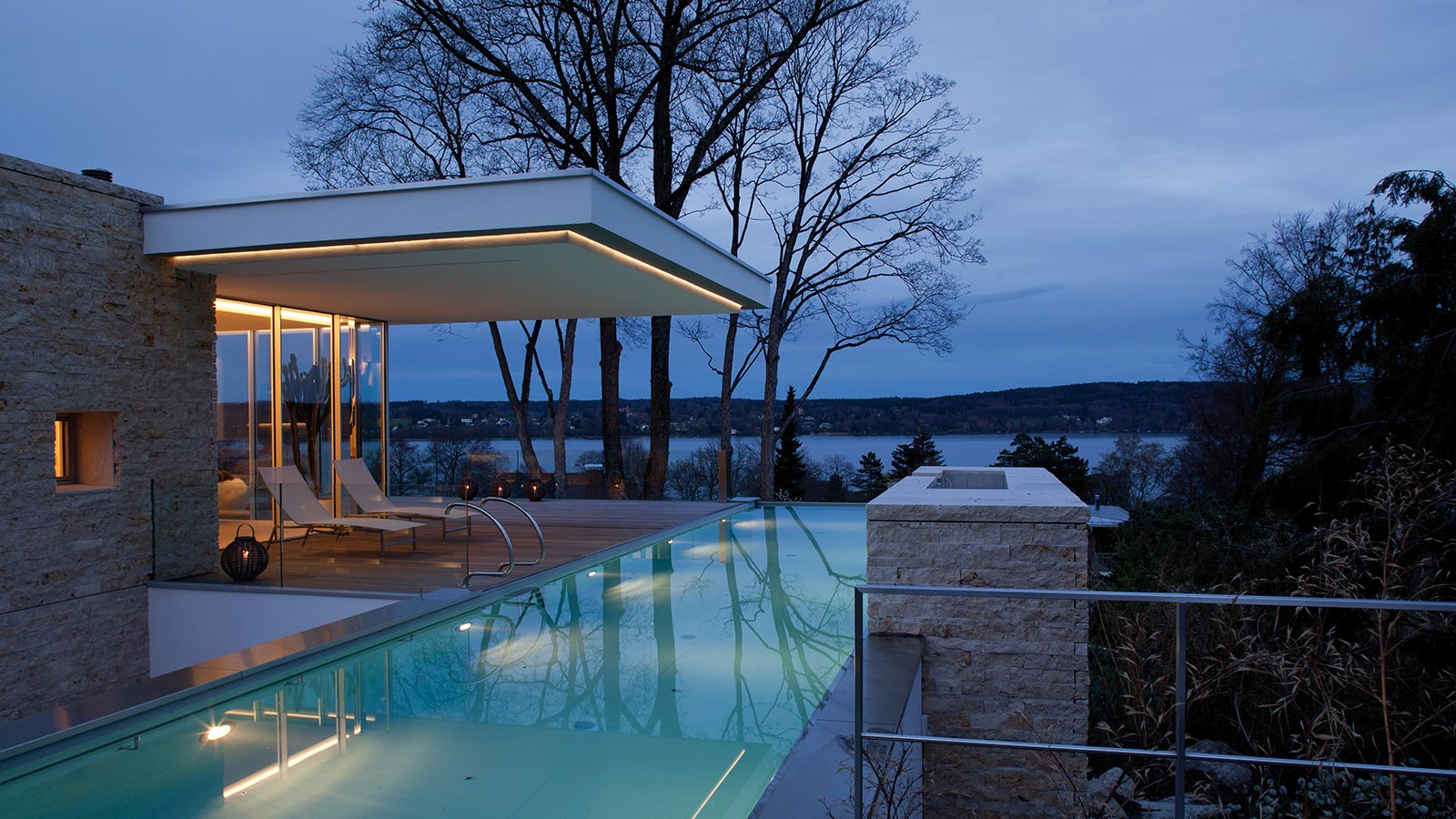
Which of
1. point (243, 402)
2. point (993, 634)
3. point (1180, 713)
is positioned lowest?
point (993, 634)

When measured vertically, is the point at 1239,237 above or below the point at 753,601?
above

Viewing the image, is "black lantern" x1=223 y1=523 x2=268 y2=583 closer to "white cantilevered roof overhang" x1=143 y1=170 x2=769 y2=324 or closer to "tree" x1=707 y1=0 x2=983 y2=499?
"white cantilevered roof overhang" x1=143 y1=170 x2=769 y2=324

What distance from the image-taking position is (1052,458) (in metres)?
26.7

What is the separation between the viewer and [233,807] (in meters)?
3.27

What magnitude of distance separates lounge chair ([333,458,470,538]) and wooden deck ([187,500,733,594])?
19cm

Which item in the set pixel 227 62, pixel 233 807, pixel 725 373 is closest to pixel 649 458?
pixel 725 373

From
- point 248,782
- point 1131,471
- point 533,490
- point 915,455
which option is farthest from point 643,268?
point 915,455

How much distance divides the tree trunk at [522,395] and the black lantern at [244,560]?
422 inches

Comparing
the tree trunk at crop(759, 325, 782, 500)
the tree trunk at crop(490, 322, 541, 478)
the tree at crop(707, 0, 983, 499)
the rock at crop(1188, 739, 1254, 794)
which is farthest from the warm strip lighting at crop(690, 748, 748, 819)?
the tree trunk at crop(759, 325, 782, 500)

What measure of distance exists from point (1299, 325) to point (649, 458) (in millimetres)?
11607

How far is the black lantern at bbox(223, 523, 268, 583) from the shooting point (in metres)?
7.27

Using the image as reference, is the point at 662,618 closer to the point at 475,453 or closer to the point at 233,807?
the point at 233,807

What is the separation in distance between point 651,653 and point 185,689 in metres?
2.43

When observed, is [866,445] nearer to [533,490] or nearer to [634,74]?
[634,74]
